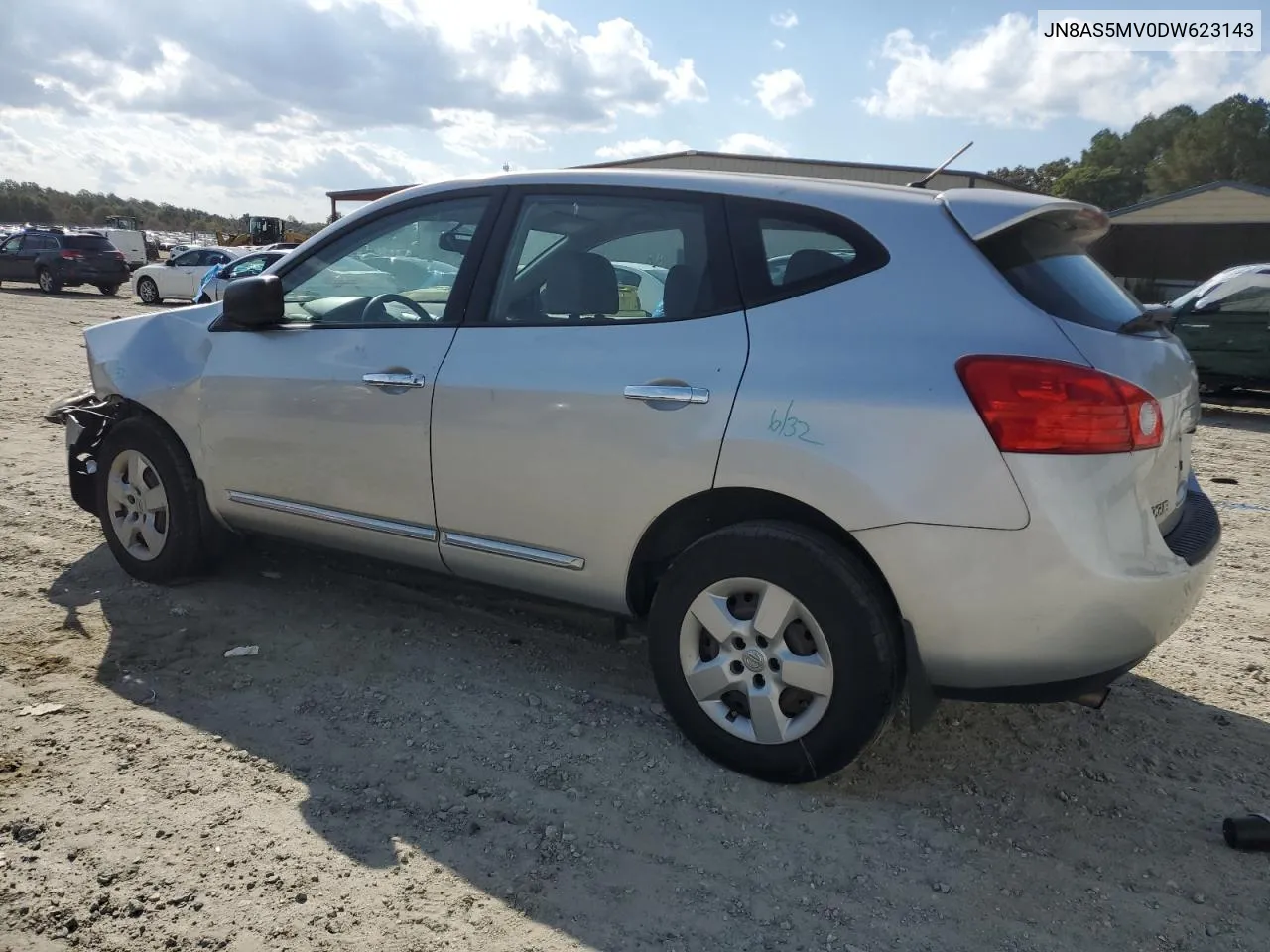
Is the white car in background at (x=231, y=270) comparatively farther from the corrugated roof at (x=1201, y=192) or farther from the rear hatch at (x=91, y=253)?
the corrugated roof at (x=1201, y=192)

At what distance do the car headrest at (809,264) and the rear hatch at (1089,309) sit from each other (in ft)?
A: 1.23

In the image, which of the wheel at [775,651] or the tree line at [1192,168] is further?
the tree line at [1192,168]

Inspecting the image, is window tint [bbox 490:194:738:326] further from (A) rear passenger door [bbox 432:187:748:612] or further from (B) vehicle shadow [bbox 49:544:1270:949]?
(B) vehicle shadow [bbox 49:544:1270:949]

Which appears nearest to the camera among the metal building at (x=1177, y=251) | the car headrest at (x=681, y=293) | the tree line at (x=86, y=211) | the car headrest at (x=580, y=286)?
the car headrest at (x=681, y=293)

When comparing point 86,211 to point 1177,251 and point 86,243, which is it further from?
point 1177,251

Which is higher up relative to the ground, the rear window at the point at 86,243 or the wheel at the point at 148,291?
the rear window at the point at 86,243

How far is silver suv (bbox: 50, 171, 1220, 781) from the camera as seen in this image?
2.60m

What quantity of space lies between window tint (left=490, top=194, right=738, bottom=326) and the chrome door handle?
0.36 meters

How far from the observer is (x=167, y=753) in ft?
10.3

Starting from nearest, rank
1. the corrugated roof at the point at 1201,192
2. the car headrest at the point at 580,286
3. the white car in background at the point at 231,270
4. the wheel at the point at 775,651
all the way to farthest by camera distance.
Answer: the wheel at the point at 775,651 → the car headrest at the point at 580,286 → the white car in background at the point at 231,270 → the corrugated roof at the point at 1201,192

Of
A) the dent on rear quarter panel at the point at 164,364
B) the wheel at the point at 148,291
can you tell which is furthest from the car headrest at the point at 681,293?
the wheel at the point at 148,291

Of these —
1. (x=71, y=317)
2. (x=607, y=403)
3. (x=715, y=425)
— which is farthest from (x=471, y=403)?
(x=71, y=317)

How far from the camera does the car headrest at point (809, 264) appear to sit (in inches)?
116

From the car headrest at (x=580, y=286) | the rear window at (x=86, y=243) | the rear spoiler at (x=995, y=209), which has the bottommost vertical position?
the rear window at (x=86, y=243)
